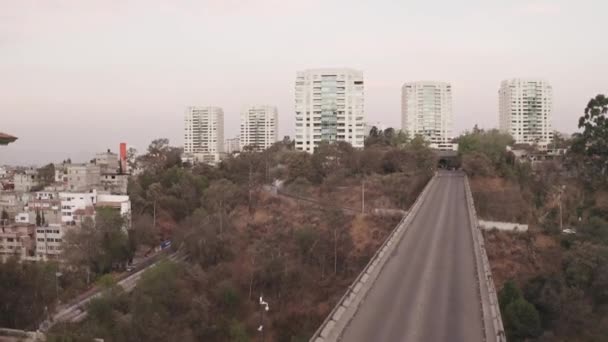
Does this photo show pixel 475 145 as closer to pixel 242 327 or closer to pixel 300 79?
pixel 300 79

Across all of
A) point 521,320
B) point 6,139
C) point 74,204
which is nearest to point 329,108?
point 74,204

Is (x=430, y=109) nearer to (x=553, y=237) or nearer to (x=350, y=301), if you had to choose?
(x=553, y=237)

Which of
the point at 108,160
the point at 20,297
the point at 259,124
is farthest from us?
the point at 259,124

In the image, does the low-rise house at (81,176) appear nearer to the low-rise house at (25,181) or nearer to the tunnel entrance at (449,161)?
the low-rise house at (25,181)

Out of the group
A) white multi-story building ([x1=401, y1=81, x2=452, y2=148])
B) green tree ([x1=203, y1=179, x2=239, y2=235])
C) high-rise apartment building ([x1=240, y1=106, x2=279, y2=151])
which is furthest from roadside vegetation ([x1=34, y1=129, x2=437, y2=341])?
high-rise apartment building ([x1=240, y1=106, x2=279, y2=151])

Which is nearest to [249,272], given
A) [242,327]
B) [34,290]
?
[242,327]

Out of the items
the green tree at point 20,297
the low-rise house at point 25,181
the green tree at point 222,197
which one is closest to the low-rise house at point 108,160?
the low-rise house at point 25,181
